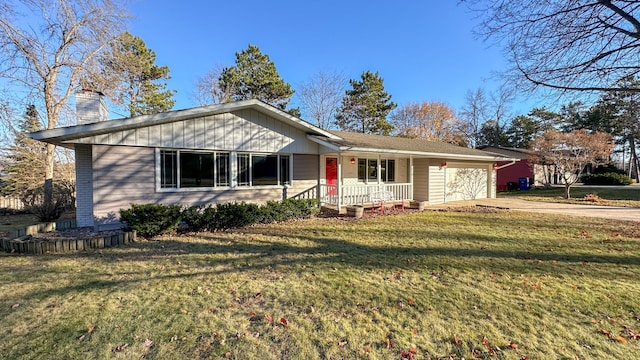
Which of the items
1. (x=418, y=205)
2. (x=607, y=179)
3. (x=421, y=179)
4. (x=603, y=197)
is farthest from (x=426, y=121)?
(x=418, y=205)

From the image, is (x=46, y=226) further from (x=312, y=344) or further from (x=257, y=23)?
(x=257, y=23)

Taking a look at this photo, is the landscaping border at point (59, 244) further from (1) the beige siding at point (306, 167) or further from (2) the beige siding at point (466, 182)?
(2) the beige siding at point (466, 182)

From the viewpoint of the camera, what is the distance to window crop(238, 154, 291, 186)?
9.91 m

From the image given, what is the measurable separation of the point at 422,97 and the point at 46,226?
120ft

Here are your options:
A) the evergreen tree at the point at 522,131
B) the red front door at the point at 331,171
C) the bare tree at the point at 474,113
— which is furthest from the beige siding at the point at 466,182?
the evergreen tree at the point at 522,131

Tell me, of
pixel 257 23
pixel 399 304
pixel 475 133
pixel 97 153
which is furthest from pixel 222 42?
pixel 475 133

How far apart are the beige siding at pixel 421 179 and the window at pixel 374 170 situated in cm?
120

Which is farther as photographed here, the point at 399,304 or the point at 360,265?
the point at 360,265

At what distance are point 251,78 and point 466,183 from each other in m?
18.4

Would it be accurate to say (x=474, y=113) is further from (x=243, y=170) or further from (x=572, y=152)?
(x=243, y=170)

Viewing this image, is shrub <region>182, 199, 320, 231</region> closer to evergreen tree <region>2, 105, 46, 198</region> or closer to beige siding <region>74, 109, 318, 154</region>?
beige siding <region>74, 109, 318, 154</region>

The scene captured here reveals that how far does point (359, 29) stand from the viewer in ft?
65.0

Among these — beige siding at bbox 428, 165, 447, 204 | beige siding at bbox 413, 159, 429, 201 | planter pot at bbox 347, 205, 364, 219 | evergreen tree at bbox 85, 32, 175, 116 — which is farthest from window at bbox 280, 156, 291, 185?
evergreen tree at bbox 85, 32, 175, 116

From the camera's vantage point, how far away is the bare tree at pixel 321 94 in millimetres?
28609
